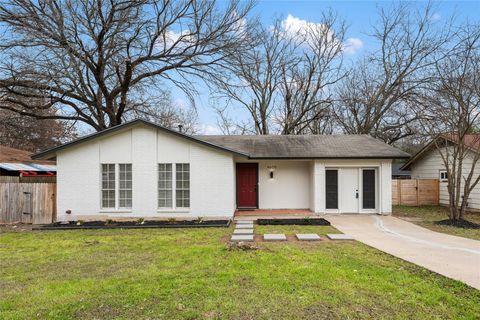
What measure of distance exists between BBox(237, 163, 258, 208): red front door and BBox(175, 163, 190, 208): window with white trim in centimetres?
346

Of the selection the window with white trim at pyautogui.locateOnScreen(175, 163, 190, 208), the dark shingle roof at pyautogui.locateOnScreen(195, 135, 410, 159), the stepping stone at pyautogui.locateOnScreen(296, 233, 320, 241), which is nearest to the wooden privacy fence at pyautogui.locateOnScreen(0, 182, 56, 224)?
the window with white trim at pyautogui.locateOnScreen(175, 163, 190, 208)

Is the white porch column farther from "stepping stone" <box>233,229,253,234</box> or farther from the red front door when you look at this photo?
"stepping stone" <box>233,229,253,234</box>

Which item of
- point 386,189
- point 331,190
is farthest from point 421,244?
point 331,190

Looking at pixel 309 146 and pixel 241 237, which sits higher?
pixel 309 146

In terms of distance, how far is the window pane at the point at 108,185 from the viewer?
41.3ft

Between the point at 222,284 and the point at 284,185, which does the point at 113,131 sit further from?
the point at 222,284

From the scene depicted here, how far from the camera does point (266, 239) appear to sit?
882cm

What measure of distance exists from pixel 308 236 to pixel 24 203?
10.7m

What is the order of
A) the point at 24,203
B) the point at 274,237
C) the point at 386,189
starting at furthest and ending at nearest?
the point at 386,189 → the point at 24,203 → the point at 274,237

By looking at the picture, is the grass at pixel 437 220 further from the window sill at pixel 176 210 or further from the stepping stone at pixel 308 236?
the window sill at pixel 176 210

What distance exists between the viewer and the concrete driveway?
612 cm

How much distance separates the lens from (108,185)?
12609 mm

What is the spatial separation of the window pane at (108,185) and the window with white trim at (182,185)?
8.19ft

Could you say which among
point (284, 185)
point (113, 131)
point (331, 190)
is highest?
point (113, 131)
